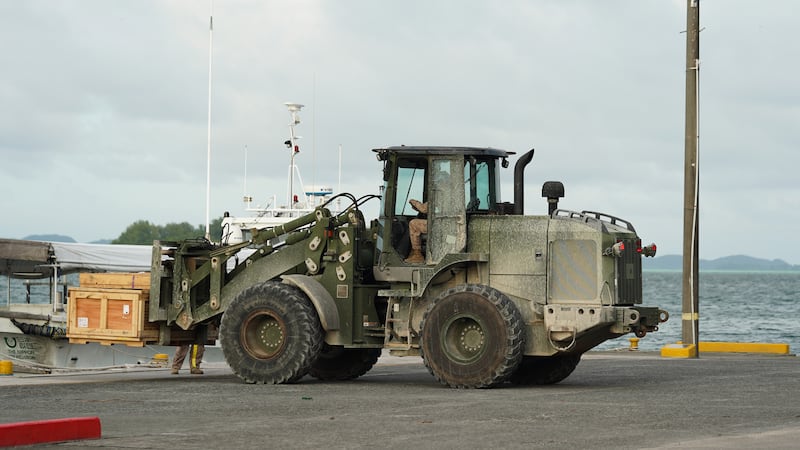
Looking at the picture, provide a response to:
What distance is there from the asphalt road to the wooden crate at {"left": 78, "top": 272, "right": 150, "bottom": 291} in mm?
1378

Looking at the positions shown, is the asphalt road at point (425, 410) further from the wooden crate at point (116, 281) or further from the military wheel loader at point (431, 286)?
the wooden crate at point (116, 281)

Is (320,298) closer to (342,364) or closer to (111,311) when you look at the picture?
(342,364)

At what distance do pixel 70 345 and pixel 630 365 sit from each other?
12.5 meters

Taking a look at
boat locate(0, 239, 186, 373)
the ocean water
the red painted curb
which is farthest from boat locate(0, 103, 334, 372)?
the ocean water

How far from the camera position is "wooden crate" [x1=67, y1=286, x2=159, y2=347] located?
19406 millimetres

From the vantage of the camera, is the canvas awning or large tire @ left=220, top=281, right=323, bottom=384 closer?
large tire @ left=220, top=281, right=323, bottom=384

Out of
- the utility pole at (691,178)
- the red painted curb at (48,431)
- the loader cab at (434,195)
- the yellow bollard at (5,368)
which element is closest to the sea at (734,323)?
the utility pole at (691,178)

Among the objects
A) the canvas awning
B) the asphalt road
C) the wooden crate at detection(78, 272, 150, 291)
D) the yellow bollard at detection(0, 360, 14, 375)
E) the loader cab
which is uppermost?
the loader cab

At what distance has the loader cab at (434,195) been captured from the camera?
18547 millimetres

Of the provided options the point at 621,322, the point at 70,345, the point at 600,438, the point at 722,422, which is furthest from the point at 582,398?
the point at 70,345

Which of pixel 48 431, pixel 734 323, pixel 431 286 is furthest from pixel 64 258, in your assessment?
pixel 734 323

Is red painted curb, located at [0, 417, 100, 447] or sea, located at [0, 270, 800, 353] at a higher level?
red painted curb, located at [0, 417, 100, 447]

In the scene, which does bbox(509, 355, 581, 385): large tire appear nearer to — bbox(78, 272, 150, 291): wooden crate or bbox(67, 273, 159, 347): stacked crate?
bbox(67, 273, 159, 347): stacked crate

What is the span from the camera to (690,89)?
80.3 feet
